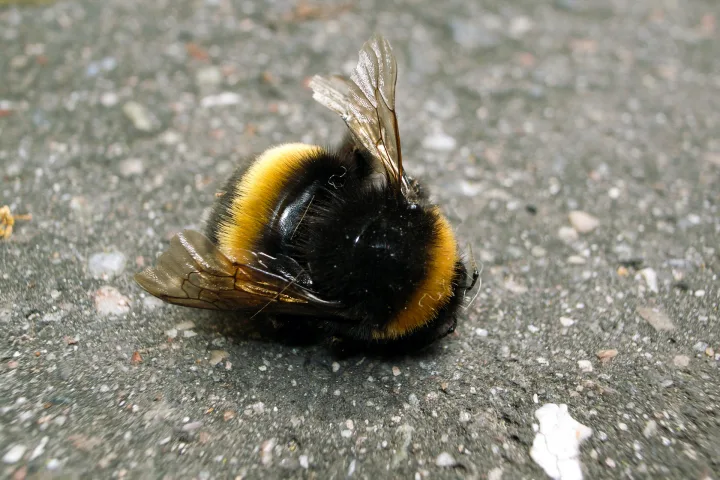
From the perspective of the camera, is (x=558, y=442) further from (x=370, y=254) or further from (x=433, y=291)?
(x=370, y=254)

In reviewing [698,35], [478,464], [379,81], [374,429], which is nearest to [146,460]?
[374,429]

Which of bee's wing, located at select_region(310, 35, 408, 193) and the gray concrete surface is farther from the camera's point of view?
bee's wing, located at select_region(310, 35, 408, 193)

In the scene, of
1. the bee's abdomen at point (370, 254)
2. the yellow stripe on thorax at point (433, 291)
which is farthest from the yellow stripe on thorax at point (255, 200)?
the yellow stripe on thorax at point (433, 291)

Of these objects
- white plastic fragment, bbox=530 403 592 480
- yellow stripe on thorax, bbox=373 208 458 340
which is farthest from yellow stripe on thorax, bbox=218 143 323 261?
white plastic fragment, bbox=530 403 592 480

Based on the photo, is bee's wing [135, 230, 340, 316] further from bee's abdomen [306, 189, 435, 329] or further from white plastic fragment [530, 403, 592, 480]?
white plastic fragment [530, 403, 592, 480]

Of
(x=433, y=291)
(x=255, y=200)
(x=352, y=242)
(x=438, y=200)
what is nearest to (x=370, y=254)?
(x=352, y=242)

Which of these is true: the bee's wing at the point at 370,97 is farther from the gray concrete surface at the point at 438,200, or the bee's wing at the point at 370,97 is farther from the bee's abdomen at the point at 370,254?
the gray concrete surface at the point at 438,200

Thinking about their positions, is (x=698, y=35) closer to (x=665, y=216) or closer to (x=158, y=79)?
(x=665, y=216)
